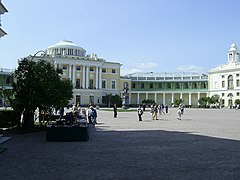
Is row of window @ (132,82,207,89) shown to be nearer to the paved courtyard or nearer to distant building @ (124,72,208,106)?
distant building @ (124,72,208,106)

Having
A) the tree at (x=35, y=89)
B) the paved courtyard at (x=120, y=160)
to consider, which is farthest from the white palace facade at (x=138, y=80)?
the paved courtyard at (x=120, y=160)

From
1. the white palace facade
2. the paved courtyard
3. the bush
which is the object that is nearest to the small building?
the white palace facade

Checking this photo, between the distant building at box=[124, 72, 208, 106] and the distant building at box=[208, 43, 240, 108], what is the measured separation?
139 inches

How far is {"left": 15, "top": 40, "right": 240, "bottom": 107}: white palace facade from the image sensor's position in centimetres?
8788

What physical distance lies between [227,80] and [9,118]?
8660 centimetres

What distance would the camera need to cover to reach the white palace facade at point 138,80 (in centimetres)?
8788

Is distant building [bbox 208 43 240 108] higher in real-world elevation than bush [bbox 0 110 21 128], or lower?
higher

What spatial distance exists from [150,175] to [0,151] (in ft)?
19.0

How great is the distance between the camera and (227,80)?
310 ft

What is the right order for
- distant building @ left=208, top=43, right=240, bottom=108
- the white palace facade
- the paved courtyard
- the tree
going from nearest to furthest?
the paved courtyard, the tree, the white palace facade, distant building @ left=208, top=43, right=240, bottom=108

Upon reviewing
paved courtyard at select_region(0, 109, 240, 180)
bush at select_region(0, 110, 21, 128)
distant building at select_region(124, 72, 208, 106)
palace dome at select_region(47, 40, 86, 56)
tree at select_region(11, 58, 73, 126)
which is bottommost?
paved courtyard at select_region(0, 109, 240, 180)

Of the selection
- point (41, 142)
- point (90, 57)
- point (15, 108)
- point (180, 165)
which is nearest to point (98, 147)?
point (41, 142)

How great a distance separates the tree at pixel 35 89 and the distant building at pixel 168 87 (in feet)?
286

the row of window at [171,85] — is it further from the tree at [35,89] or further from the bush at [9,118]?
the bush at [9,118]
